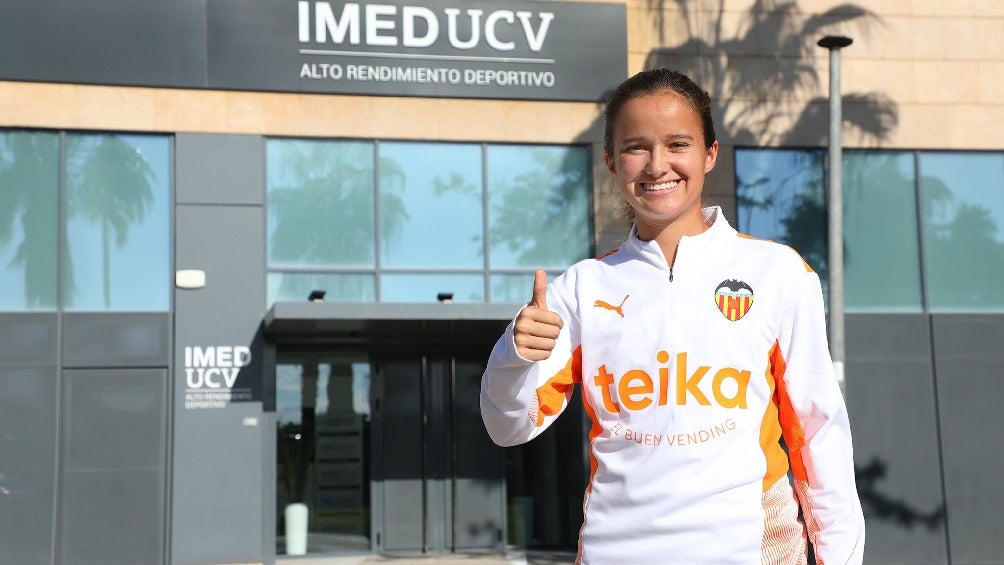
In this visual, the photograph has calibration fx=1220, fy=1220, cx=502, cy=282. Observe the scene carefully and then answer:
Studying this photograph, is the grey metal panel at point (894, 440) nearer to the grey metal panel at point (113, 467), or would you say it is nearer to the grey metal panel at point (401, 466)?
the grey metal panel at point (401, 466)

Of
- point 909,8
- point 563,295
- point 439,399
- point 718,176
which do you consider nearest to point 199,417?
point 439,399

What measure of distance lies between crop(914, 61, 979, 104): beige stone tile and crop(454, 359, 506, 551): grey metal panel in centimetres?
737

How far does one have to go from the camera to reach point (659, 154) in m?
2.51

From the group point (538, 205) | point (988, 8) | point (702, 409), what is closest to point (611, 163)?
point (702, 409)

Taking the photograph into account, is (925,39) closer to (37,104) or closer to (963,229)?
(963,229)

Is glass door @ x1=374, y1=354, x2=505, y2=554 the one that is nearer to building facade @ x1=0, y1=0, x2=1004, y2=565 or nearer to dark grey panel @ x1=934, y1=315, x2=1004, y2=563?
building facade @ x1=0, y1=0, x2=1004, y2=565

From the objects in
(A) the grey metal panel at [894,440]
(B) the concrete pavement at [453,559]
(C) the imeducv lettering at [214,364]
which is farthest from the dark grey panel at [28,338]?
(A) the grey metal panel at [894,440]

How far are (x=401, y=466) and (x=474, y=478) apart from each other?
1.00 metres

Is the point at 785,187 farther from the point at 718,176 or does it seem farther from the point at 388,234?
the point at 388,234

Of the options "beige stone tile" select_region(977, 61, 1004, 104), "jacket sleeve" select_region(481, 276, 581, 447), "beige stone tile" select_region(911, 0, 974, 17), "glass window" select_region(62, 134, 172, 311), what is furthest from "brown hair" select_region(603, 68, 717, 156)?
"beige stone tile" select_region(977, 61, 1004, 104)

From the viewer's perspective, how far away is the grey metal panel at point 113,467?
48.5ft

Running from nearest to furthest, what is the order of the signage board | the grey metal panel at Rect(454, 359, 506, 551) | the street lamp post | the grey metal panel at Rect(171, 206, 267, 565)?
the street lamp post
the grey metal panel at Rect(171, 206, 267, 565)
the signage board
the grey metal panel at Rect(454, 359, 506, 551)

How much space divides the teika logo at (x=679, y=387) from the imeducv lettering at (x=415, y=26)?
13912 mm

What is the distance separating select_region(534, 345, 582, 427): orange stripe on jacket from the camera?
2582 mm
